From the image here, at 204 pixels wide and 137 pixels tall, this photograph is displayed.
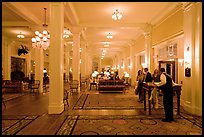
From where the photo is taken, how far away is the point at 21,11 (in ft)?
24.5

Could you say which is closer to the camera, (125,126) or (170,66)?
(125,126)

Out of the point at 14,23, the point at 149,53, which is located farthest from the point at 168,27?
the point at 14,23

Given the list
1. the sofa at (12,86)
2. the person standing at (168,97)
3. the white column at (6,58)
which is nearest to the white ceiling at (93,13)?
the sofa at (12,86)

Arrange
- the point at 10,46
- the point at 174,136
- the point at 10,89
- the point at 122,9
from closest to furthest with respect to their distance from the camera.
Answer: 1. the point at 174,136
2. the point at 122,9
3. the point at 10,89
4. the point at 10,46

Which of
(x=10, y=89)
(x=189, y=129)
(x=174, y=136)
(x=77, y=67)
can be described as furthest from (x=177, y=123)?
(x=10, y=89)

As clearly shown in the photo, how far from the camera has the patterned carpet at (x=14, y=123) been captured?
13.1 feet

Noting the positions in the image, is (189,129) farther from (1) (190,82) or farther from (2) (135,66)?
(2) (135,66)

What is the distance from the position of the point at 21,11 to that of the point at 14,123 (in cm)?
494

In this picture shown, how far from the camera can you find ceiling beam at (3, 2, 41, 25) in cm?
684

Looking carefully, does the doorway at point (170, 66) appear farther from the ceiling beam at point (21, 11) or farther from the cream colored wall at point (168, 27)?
the ceiling beam at point (21, 11)

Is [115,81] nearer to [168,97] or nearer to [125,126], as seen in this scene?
[168,97]

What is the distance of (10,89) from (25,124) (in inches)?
306

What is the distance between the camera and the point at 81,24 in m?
10.2

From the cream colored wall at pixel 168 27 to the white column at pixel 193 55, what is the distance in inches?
44.9
